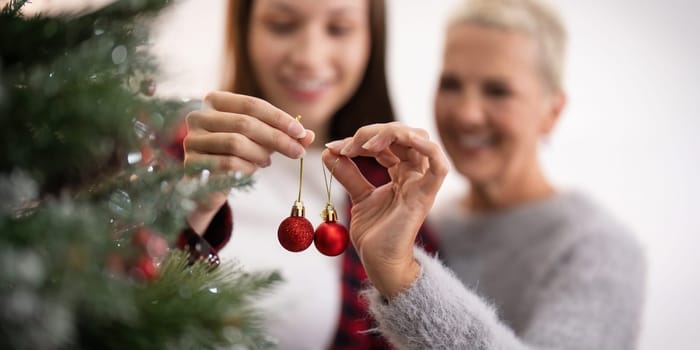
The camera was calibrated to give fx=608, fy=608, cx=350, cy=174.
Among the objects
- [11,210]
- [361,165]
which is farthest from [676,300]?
[11,210]

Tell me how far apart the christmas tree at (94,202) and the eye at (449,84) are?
73 centimetres

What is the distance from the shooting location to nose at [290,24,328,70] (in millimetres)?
921

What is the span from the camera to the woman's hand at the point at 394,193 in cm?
56

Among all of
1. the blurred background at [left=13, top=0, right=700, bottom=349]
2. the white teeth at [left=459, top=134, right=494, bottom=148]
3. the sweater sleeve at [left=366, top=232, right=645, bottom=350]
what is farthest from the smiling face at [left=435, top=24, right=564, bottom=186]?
the blurred background at [left=13, top=0, right=700, bottom=349]

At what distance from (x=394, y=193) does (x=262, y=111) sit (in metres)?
0.16

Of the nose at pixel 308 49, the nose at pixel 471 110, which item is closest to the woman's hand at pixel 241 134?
the nose at pixel 308 49

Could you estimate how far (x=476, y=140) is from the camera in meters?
1.06

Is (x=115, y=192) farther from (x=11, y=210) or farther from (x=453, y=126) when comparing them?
(x=453, y=126)

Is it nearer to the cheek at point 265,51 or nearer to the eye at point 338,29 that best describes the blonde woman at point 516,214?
the eye at point 338,29

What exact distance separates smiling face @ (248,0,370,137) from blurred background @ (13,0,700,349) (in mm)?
530

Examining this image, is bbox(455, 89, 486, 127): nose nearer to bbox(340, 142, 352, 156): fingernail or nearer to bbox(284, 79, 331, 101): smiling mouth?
bbox(284, 79, 331, 101): smiling mouth

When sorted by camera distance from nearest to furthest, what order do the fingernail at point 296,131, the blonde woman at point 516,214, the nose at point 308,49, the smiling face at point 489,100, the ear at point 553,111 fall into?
the fingernail at point 296,131
the blonde woman at point 516,214
the nose at point 308,49
the smiling face at point 489,100
the ear at point 553,111

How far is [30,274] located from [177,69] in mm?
183

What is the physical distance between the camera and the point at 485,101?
1046 millimetres
